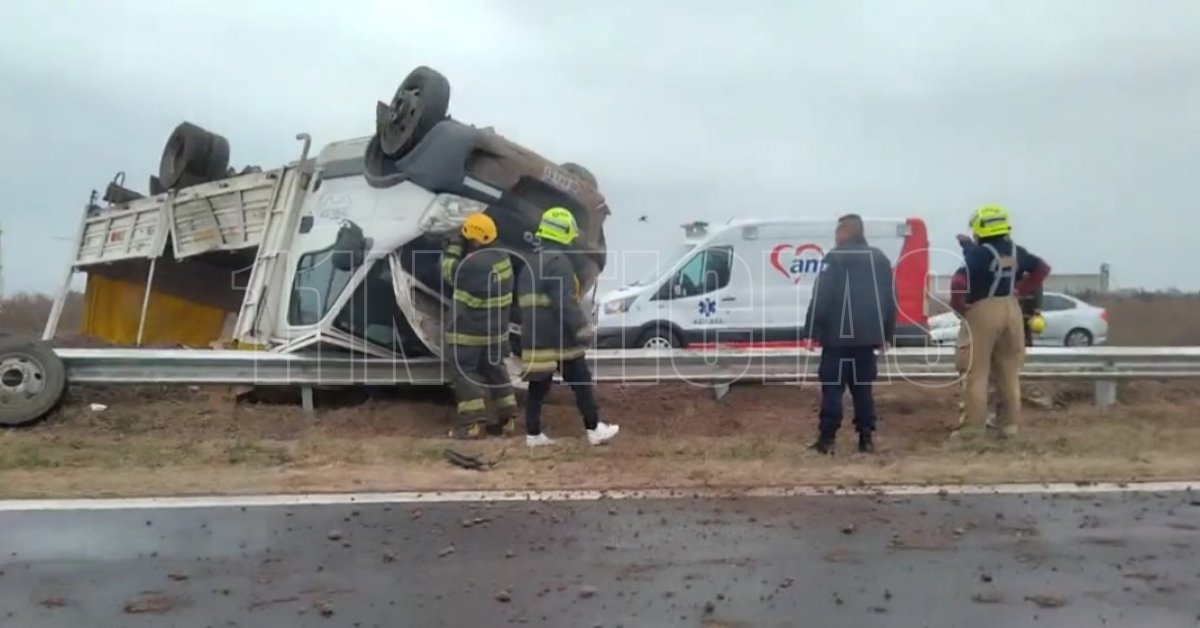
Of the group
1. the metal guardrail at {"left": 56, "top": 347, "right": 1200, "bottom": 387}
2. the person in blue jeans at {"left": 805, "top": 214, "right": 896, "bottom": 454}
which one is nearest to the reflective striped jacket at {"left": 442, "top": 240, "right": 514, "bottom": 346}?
the metal guardrail at {"left": 56, "top": 347, "right": 1200, "bottom": 387}

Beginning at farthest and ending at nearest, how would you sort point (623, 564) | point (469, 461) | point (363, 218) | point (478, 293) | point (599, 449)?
point (363, 218), point (478, 293), point (599, 449), point (469, 461), point (623, 564)

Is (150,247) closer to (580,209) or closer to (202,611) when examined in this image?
(580,209)

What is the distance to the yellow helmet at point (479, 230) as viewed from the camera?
376 inches

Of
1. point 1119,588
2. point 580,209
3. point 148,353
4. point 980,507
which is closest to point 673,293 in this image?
point 580,209

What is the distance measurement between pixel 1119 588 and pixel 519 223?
6.27m

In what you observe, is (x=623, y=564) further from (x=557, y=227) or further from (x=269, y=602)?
(x=557, y=227)

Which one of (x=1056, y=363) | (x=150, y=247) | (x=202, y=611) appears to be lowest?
(x=202, y=611)

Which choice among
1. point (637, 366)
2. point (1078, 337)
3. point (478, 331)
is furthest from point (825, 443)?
point (1078, 337)

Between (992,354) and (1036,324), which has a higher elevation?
Answer: (1036,324)

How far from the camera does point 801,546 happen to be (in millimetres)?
5727

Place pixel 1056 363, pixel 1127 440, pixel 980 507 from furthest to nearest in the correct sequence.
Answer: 1. pixel 1056 363
2. pixel 1127 440
3. pixel 980 507

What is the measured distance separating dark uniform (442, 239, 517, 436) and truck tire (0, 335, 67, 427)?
3189mm

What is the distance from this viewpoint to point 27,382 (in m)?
9.84

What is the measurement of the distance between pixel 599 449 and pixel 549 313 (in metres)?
1.10
